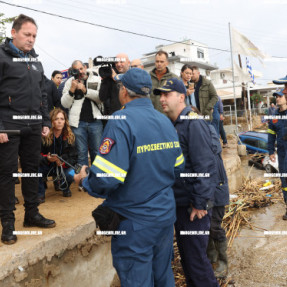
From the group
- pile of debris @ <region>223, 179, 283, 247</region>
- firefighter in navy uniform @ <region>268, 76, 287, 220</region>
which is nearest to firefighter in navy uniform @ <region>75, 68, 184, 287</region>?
pile of debris @ <region>223, 179, 283, 247</region>

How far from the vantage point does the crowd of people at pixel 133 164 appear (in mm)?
2021

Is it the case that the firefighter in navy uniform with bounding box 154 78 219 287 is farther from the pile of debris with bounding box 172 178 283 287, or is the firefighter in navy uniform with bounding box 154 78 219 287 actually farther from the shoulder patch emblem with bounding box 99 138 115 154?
the pile of debris with bounding box 172 178 283 287

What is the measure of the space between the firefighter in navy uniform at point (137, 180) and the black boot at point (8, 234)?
3.86 ft

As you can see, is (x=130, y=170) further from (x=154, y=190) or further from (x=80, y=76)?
(x=80, y=76)

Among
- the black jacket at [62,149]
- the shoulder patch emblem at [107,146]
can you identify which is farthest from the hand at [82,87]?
the shoulder patch emblem at [107,146]

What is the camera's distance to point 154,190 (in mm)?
2088

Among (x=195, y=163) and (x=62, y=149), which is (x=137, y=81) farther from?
(x=62, y=149)

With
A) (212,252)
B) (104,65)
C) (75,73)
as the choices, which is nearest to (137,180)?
(212,252)

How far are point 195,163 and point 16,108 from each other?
1809 millimetres

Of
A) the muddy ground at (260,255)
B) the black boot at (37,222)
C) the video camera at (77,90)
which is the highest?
the video camera at (77,90)

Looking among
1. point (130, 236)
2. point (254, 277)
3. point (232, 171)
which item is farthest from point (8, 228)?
point (232, 171)

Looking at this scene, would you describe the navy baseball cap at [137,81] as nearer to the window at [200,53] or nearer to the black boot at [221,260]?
the black boot at [221,260]

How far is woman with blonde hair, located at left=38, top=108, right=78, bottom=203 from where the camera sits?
14.5 ft

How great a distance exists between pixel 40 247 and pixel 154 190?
1399mm
